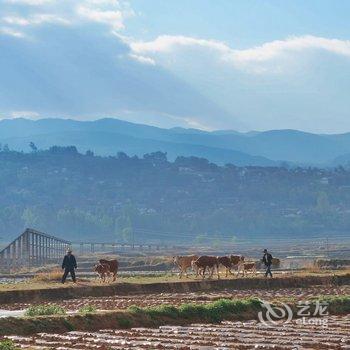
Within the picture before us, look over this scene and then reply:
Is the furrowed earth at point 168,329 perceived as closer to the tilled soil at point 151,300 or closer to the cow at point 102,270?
the tilled soil at point 151,300

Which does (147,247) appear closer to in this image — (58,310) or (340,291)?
(340,291)

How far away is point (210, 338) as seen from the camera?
65.6ft

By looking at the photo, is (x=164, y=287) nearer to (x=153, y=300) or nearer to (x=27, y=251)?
(x=153, y=300)

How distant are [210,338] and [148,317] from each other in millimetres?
4368

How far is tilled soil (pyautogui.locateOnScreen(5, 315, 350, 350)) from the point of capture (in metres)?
18.5

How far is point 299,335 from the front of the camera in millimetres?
20078

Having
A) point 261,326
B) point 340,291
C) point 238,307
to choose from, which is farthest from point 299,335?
point 340,291

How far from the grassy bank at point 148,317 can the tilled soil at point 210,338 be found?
737 mm

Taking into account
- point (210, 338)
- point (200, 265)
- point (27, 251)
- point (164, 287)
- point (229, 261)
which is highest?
point (27, 251)

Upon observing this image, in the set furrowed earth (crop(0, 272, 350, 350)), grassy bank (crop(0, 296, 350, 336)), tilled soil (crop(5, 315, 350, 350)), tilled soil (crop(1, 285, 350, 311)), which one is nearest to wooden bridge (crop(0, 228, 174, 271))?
tilled soil (crop(1, 285, 350, 311))

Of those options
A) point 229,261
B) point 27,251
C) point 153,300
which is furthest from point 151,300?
point 27,251

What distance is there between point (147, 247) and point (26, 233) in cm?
9504

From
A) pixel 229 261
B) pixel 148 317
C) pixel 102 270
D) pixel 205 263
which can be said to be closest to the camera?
pixel 148 317

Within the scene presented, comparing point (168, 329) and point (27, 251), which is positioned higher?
point (27, 251)
